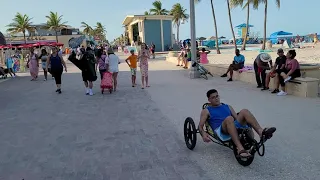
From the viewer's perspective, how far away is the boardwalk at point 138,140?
3805 mm

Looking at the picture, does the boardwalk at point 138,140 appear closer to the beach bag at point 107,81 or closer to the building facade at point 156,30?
the beach bag at point 107,81

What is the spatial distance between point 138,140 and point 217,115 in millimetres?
1468

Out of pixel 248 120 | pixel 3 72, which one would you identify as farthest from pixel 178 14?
pixel 248 120

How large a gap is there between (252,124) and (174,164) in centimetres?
111

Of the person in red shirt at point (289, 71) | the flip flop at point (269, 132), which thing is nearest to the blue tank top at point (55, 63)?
the person in red shirt at point (289, 71)

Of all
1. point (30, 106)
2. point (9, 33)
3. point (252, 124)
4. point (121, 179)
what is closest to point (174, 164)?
point (121, 179)

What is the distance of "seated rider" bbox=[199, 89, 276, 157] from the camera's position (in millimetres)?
3702

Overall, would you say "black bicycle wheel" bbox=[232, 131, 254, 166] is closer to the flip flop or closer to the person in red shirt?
the flip flop

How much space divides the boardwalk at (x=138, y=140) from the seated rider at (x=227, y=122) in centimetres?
33

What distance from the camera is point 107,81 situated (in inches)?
387

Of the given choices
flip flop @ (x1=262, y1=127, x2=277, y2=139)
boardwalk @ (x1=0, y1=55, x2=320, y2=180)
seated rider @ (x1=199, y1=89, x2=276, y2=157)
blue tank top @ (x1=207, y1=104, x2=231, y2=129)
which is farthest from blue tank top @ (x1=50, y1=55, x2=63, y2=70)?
flip flop @ (x1=262, y1=127, x2=277, y2=139)

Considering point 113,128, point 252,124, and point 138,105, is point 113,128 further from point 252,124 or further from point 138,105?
point 252,124

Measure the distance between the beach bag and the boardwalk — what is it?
2.53ft

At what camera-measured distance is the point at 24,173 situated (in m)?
3.96
